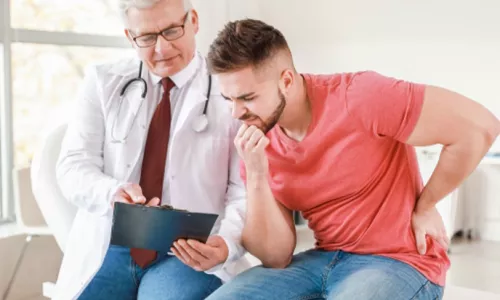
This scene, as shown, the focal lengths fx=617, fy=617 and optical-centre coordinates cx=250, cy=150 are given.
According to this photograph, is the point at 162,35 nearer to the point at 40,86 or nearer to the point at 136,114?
the point at 136,114

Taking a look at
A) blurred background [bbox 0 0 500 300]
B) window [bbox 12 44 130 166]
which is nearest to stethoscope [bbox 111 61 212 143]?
blurred background [bbox 0 0 500 300]

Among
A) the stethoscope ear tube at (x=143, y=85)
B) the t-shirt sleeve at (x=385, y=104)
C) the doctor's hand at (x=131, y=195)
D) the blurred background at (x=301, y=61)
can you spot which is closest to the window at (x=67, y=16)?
the blurred background at (x=301, y=61)

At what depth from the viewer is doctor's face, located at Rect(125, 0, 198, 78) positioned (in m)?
1.67

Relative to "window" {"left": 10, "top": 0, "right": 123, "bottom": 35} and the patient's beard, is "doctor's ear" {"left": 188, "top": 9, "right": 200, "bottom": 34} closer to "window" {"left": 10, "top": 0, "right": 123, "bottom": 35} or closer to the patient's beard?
the patient's beard

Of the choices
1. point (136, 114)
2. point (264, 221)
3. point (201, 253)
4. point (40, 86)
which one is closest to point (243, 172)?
point (264, 221)

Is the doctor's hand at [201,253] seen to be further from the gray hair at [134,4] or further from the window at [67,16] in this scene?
the window at [67,16]

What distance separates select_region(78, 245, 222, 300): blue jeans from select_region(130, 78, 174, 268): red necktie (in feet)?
0.61

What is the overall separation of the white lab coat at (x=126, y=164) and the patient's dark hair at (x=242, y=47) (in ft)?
0.86

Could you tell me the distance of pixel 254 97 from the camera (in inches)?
59.9

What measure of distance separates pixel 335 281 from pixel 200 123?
0.58m

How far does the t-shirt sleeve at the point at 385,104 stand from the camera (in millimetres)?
1439

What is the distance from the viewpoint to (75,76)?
12.0ft

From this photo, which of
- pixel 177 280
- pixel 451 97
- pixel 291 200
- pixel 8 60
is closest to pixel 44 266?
pixel 8 60

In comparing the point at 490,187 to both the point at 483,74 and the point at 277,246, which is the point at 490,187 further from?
the point at 277,246
